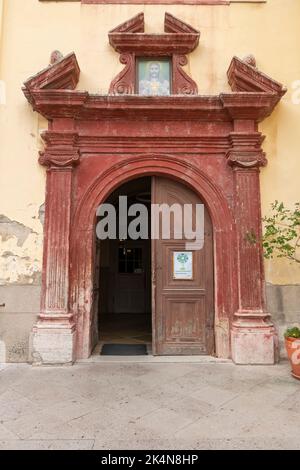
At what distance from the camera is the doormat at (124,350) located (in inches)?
194

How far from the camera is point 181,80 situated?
199 inches

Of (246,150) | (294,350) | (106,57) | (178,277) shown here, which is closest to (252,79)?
(246,150)

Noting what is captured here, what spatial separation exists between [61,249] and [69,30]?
3.52 m

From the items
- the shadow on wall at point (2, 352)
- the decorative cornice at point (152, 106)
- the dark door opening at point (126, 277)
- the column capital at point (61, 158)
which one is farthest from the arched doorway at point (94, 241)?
the dark door opening at point (126, 277)

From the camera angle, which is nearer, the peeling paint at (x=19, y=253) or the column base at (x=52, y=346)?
the column base at (x=52, y=346)

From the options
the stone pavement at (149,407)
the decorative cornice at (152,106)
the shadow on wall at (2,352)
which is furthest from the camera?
the decorative cornice at (152,106)

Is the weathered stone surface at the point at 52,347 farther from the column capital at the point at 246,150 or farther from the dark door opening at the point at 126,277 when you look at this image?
the dark door opening at the point at 126,277

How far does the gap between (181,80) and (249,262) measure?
299 centimetres

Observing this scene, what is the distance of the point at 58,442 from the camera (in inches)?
99.0

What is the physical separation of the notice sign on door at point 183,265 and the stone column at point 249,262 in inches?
28.9

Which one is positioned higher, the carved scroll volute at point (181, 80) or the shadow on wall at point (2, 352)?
the carved scroll volute at point (181, 80)

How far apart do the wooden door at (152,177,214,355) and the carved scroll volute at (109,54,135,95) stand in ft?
7.46

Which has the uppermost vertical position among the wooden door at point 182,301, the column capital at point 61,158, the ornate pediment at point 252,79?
the ornate pediment at point 252,79

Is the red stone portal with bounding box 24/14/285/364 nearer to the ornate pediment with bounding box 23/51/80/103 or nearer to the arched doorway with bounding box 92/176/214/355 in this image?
the ornate pediment with bounding box 23/51/80/103
